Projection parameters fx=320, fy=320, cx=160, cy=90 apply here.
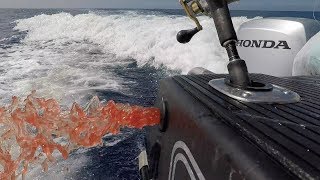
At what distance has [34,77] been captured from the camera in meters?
7.31

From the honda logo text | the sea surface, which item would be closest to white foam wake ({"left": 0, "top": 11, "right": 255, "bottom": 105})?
the sea surface

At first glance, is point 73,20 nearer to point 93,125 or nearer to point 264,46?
point 264,46

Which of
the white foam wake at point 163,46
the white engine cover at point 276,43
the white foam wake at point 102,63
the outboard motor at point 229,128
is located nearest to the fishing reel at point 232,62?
the outboard motor at point 229,128

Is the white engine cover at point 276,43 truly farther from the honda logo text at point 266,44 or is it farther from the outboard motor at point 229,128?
the outboard motor at point 229,128

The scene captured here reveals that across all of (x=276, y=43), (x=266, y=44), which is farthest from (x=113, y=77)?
(x=276, y=43)

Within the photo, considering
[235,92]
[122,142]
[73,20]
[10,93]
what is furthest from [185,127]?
[73,20]

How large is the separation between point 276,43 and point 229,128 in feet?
10.8

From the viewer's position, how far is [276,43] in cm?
407

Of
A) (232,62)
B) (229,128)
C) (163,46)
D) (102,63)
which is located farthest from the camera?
(163,46)

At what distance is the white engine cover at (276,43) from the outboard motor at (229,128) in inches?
85.0

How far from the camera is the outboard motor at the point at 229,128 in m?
0.89

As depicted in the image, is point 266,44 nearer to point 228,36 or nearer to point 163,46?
point 228,36

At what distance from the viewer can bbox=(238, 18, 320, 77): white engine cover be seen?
4.01 m


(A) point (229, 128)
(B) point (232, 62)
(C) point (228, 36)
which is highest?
(C) point (228, 36)
